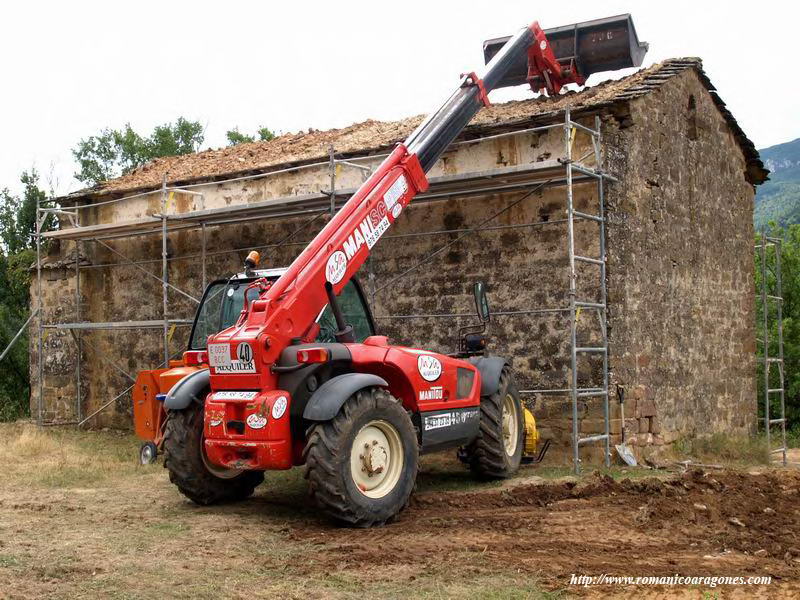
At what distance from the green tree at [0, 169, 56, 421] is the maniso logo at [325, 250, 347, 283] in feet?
36.0

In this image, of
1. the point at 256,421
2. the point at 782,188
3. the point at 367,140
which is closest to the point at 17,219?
the point at 367,140

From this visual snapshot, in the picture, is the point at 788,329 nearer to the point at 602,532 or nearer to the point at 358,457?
the point at 602,532

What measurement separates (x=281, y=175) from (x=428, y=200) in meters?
2.81

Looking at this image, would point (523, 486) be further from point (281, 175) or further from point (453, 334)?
point (281, 175)

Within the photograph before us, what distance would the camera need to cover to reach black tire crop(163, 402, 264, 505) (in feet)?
25.5

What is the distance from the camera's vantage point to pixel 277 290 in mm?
7422

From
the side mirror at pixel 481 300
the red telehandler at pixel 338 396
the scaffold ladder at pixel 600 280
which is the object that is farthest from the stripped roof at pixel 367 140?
the side mirror at pixel 481 300

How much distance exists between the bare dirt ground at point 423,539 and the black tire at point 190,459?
0.58 ft

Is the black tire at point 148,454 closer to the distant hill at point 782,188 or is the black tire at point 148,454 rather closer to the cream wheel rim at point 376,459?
the cream wheel rim at point 376,459

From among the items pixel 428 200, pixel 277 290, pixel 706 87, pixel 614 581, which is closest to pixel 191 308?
pixel 428 200

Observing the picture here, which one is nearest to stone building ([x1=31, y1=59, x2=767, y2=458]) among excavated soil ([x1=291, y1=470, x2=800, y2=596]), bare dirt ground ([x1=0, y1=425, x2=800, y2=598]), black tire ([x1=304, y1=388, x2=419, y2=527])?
bare dirt ground ([x1=0, y1=425, x2=800, y2=598])

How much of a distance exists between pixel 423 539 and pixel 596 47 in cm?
962

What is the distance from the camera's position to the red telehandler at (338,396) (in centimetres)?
699

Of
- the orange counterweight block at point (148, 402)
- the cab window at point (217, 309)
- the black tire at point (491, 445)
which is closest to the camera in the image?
the black tire at point (491, 445)
